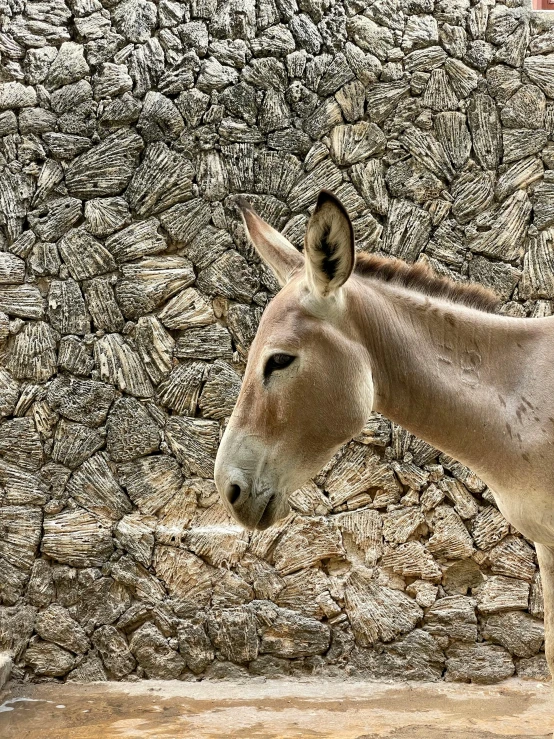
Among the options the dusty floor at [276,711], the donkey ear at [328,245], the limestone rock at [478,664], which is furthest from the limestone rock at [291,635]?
the donkey ear at [328,245]

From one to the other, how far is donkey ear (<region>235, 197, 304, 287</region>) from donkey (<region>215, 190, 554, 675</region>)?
0.28ft

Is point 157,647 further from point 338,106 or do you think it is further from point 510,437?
point 338,106

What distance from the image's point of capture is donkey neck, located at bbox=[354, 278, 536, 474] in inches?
70.1

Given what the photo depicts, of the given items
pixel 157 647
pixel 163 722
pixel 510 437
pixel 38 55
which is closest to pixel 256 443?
pixel 510 437

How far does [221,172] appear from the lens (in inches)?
149

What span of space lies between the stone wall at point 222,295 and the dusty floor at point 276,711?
11 cm

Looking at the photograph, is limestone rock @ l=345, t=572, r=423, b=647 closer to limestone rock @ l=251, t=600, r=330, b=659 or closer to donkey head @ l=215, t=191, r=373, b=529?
limestone rock @ l=251, t=600, r=330, b=659

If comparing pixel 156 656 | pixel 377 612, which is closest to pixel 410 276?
pixel 377 612

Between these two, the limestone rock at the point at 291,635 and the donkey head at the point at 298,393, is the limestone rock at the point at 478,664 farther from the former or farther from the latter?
the donkey head at the point at 298,393

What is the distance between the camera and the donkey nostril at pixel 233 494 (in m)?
1.64

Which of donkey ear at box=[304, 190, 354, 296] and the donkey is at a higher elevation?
donkey ear at box=[304, 190, 354, 296]

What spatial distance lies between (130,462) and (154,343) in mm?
600

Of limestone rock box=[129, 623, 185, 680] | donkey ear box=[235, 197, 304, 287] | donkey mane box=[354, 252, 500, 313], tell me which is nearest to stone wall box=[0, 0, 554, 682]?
limestone rock box=[129, 623, 185, 680]

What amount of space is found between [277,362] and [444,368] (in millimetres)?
410
